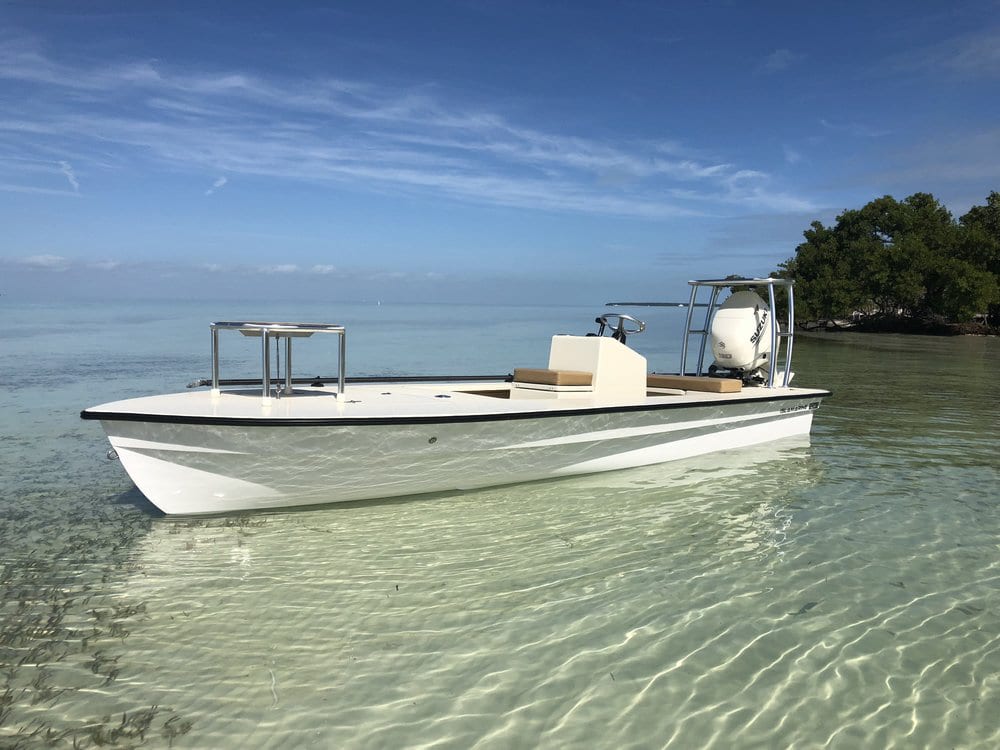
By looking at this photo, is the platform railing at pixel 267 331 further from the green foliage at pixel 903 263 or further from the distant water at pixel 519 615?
the green foliage at pixel 903 263

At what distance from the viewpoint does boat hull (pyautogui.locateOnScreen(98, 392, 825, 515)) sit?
6.12 meters

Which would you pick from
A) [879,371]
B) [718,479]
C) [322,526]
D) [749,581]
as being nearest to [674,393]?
[718,479]

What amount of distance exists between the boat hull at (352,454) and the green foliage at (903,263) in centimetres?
4389

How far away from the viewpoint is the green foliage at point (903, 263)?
147ft

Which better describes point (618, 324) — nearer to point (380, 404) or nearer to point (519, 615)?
point (380, 404)

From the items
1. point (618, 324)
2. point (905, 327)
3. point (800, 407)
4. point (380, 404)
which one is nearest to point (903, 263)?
point (905, 327)

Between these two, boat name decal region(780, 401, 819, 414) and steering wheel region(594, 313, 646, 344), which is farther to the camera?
boat name decal region(780, 401, 819, 414)

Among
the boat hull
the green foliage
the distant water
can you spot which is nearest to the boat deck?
the boat hull

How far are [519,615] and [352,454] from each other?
2407 millimetres

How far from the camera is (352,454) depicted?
6.57 meters

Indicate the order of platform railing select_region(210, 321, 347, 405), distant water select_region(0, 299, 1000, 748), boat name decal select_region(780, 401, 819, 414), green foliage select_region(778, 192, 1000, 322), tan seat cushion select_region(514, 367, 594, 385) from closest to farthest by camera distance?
distant water select_region(0, 299, 1000, 748)
platform railing select_region(210, 321, 347, 405)
tan seat cushion select_region(514, 367, 594, 385)
boat name decal select_region(780, 401, 819, 414)
green foliage select_region(778, 192, 1000, 322)

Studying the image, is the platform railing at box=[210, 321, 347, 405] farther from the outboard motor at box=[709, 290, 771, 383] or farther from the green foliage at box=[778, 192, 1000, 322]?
the green foliage at box=[778, 192, 1000, 322]

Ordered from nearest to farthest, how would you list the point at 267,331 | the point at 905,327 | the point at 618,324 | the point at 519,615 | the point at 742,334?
the point at 519,615 → the point at 267,331 → the point at 618,324 → the point at 742,334 → the point at 905,327

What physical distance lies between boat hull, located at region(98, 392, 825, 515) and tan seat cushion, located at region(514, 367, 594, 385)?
0.64 m
